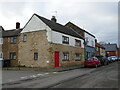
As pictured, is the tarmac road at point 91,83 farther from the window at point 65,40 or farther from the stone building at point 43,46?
the window at point 65,40

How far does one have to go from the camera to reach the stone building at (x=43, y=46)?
22562mm

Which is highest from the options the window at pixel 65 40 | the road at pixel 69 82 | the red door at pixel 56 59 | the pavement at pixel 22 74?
the window at pixel 65 40

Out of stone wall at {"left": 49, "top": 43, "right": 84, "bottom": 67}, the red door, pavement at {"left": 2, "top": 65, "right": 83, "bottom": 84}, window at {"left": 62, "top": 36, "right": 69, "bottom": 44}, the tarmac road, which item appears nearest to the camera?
the tarmac road

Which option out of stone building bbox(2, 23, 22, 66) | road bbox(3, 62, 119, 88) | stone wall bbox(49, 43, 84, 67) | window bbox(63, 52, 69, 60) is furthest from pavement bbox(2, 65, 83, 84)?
stone building bbox(2, 23, 22, 66)

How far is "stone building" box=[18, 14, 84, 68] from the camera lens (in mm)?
22562

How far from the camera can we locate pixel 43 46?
22.9 metres

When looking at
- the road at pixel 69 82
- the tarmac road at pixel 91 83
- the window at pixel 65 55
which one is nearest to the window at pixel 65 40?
the window at pixel 65 55

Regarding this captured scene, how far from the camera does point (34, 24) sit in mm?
24703

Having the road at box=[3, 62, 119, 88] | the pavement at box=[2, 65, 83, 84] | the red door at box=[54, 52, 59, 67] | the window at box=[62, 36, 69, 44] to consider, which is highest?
the window at box=[62, 36, 69, 44]

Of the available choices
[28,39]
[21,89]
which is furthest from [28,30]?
[21,89]

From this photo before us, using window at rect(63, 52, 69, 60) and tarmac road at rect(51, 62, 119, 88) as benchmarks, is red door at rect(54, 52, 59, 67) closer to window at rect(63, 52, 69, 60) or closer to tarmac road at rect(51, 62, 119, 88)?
window at rect(63, 52, 69, 60)

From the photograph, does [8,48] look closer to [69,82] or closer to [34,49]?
[34,49]

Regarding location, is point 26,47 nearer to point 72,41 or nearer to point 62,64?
point 62,64

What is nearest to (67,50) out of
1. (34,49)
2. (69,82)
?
(34,49)
